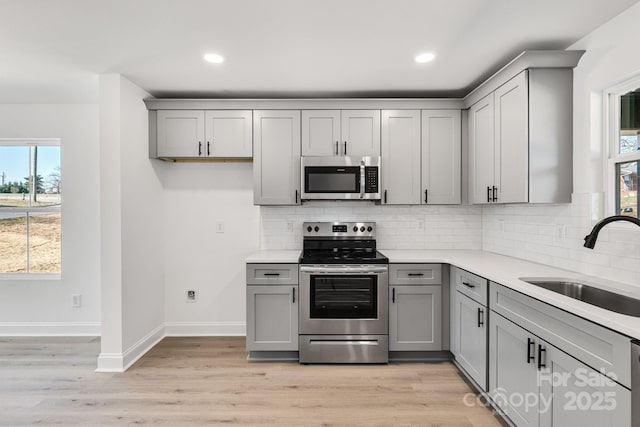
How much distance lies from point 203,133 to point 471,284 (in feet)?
→ 8.99

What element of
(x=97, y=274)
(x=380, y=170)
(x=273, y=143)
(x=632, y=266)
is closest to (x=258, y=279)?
(x=273, y=143)

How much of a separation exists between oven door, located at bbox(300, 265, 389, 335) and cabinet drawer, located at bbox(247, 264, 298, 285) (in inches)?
3.4

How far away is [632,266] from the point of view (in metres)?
1.91

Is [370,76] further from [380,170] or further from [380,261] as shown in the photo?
[380,261]

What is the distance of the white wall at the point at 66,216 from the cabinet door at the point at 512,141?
393 centimetres

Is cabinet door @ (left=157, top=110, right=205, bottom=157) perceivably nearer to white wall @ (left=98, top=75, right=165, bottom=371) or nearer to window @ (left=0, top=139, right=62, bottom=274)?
white wall @ (left=98, top=75, right=165, bottom=371)

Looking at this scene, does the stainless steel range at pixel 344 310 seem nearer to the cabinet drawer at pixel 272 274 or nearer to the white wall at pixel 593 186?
the cabinet drawer at pixel 272 274

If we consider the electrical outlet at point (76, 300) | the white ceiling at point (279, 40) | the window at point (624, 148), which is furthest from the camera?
the electrical outlet at point (76, 300)

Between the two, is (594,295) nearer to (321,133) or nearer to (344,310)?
(344,310)

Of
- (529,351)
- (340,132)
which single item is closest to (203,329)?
(340,132)

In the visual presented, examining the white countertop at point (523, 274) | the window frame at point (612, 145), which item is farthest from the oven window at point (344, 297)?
the window frame at point (612, 145)

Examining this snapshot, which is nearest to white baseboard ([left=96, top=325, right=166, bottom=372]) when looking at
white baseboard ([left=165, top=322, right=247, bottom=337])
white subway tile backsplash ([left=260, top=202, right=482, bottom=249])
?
white baseboard ([left=165, top=322, right=247, bottom=337])

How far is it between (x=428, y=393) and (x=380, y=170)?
191 cm

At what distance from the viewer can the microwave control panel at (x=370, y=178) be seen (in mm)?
3225
